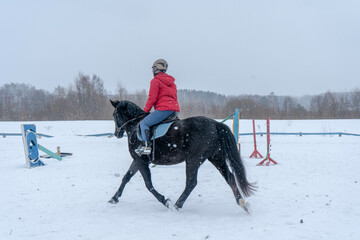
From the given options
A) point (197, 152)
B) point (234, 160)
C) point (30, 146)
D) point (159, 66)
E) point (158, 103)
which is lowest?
point (30, 146)

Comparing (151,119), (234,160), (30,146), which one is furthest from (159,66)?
(30,146)

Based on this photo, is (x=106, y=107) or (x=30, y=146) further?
(x=106, y=107)

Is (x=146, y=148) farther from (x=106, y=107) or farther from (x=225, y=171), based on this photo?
(x=106, y=107)

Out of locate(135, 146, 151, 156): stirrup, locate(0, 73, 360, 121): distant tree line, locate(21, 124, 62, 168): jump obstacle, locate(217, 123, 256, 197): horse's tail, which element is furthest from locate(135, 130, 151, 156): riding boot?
locate(0, 73, 360, 121): distant tree line

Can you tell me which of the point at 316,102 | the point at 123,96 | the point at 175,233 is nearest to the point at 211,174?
the point at 175,233

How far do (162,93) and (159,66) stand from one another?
495 millimetres

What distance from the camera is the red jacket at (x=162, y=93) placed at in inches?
190

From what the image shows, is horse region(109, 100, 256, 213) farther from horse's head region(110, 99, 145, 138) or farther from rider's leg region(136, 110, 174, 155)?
horse's head region(110, 99, 145, 138)

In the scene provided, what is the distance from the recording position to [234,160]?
4789 mm

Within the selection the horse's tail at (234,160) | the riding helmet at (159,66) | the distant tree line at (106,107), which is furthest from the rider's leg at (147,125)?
the distant tree line at (106,107)

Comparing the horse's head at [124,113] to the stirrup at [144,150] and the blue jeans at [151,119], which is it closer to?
the blue jeans at [151,119]

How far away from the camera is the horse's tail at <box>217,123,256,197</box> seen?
475 cm

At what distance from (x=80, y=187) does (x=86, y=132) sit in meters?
22.6

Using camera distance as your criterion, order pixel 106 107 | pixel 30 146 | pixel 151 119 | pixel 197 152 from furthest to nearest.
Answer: pixel 106 107, pixel 30 146, pixel 151 119, pixel 197 152
